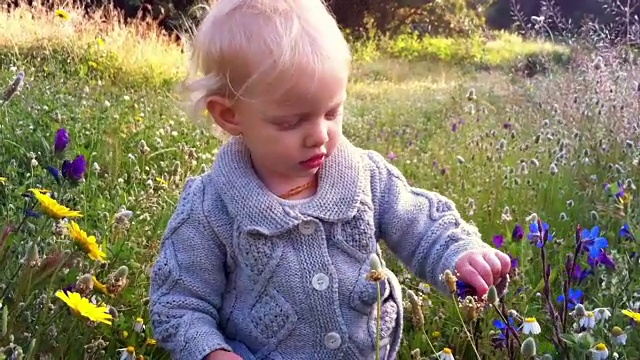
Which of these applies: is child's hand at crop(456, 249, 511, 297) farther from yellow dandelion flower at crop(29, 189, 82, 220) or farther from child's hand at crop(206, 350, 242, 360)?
yellow dandelion flower at crop(29, 189, 82, 220)

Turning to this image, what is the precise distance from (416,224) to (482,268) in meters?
0.26

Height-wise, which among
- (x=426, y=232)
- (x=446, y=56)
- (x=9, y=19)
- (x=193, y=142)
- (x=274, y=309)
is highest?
(x=426, y=232)

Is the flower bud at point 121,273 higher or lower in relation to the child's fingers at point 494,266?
lower

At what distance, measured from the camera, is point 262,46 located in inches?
68.2

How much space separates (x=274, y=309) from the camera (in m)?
1.83

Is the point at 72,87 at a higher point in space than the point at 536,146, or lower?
lower

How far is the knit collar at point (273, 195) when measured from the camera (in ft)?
5.98

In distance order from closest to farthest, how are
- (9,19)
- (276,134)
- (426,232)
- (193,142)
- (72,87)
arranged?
(276,134) < (426,232) < (193,142) < (72,87) < (9,19)

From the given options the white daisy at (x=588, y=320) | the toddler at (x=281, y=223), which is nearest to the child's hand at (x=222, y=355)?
the toddler at (x=281, y=223)

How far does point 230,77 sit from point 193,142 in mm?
2688

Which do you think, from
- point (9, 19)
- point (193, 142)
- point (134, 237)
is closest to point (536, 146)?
point (193, 142)

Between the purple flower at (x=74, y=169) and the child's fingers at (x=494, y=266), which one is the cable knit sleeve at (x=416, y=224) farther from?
the purple flower at (x=74, y=169)

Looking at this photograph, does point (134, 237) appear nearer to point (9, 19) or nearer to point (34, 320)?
point (34, 320)

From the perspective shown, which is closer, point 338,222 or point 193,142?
point 338,222
